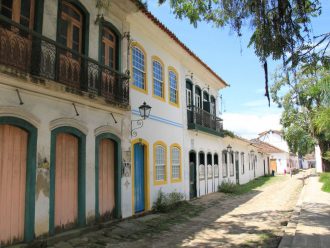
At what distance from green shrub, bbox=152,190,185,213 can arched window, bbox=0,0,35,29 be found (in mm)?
7332

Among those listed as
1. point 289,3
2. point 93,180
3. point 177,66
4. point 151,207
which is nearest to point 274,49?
point 289,3

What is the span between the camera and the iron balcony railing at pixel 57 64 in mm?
6922

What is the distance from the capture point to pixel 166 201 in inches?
510

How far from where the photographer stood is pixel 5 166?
685 cm

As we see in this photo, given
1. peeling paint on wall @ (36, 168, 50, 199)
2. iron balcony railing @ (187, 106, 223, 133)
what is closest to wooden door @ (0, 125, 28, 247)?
peeling paint on wall @ (36, 168, 50, 199)

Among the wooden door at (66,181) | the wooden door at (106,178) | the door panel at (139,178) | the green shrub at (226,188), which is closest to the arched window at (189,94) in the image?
the door panel at (139,178)

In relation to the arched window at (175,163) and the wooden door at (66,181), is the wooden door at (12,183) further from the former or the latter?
the arched window at (175,163)

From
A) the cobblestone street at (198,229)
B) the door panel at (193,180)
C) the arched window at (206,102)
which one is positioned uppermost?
the arched window at (206,102)

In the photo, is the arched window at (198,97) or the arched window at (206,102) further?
the arched window at (206,102)

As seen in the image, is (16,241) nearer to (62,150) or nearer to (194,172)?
(62,150)

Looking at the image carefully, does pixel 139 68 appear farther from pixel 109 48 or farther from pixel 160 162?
pixel 160 162

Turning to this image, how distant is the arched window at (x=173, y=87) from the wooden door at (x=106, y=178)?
504 centimetres

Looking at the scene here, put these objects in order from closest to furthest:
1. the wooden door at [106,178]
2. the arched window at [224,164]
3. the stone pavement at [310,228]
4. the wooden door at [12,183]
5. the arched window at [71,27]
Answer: the wooden door at [12,183] → the stone pavement at [310,228] → the arched window at [71,27] → the wooden door at [106,178] → the arched window at [224,164]

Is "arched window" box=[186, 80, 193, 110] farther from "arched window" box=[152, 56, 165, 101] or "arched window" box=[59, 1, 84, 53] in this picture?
"arched window" box=[59, 1, 84, 53]
